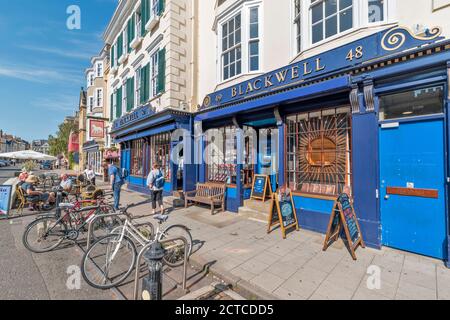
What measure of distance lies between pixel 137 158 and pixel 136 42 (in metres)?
6.56

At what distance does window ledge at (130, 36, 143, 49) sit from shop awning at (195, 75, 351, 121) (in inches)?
287

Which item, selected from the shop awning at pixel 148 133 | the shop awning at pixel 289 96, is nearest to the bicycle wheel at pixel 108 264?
the shop awning at pixel 289 96

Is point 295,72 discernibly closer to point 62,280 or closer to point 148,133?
point 62,280

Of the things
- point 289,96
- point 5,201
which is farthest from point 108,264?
point 5,201

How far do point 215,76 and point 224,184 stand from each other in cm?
437

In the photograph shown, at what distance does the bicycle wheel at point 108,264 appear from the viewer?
10.8ft

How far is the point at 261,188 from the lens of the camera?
23.7 feet

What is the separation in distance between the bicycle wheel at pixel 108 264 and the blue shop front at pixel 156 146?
4973 mm

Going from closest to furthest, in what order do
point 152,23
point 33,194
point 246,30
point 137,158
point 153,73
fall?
point 246,30, point 33,194, point 152,23, point 153,73, point 137,158

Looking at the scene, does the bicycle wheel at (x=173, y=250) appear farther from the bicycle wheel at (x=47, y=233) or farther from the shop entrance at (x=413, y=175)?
the shop entrance at (x=413, y=175)

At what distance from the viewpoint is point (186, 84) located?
959 cm

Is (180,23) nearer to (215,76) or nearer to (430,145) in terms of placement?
(215,76)

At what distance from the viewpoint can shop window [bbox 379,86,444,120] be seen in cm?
398

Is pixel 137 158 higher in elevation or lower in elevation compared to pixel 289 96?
lower
